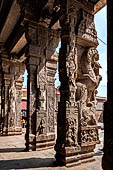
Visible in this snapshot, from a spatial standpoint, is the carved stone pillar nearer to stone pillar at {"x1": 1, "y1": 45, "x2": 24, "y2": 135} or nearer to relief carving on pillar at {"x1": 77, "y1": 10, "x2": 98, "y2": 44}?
relief carving on pillar at {"x1": 77, "y1": 10, "x2": 98, "y2": 44}

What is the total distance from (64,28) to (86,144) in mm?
2670

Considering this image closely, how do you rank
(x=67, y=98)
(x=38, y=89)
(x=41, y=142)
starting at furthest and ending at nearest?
(x=38, y=89) → (x=41, y=142) → (x=67, y=98)

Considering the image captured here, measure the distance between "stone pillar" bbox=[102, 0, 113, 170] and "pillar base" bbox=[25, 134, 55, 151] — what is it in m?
3.13

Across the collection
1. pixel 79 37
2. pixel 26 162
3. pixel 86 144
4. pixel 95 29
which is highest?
pixel 95 29

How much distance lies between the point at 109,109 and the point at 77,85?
1.65 m

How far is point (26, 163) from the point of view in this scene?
361cm

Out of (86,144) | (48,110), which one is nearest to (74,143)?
(86,144)

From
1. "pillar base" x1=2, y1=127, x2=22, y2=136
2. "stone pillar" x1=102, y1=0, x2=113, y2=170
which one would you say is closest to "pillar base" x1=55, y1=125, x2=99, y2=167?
"stone pillar" x1=102, y1=0, x2=113, y2=170

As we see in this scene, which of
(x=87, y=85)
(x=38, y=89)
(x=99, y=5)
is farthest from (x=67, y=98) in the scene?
(x=99, y=5)

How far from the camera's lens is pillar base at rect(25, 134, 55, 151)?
4865mm

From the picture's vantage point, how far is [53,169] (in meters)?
3.18

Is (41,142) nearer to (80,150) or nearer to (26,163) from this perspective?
(26,163)

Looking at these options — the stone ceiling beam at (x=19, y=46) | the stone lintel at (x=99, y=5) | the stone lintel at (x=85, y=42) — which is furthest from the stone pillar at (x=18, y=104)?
the stone lintel at (x=85, y=42)

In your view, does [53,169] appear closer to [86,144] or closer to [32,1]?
[86,144]
